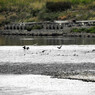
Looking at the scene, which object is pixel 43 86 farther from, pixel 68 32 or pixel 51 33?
pixel 68 32

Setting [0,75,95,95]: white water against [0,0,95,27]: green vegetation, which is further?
[0,0,95,27]: green vegetation

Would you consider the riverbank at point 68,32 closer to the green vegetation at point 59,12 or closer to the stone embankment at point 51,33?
the stone embankment at point 51,33

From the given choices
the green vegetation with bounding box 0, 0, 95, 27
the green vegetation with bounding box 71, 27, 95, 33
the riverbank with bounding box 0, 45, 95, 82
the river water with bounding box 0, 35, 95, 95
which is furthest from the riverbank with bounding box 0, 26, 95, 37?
the river water with bounding box 0, 35, 95, 95

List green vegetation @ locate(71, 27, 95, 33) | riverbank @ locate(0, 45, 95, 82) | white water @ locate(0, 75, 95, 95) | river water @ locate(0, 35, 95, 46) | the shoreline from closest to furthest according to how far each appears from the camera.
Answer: white water @ locate(0, 75, 95, 95), the shoreline, riverbank @ locate(0, 45, 95, 82), river water @ locate(0, 35, 95, 46), green vegetation @ locate(71, 27, 95, 33)

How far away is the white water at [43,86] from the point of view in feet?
115

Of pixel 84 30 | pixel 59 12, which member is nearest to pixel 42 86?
pixel 84 30

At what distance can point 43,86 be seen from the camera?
37.2m

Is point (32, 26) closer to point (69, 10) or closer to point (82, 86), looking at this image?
point (69, 10)

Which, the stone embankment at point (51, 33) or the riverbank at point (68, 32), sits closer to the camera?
the stone embankment at point (51, 33)

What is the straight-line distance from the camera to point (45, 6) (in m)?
198

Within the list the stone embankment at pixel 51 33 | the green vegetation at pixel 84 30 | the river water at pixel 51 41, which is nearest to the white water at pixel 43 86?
the river water at pixel 51 41

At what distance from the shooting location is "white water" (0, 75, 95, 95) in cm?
3497

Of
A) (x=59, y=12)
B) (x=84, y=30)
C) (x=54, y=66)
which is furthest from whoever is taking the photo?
(x=59, y=12)

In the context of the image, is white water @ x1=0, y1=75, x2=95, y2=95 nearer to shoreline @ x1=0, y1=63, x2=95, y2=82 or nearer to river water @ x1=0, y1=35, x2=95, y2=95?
river water @ x1=0, y1=35, x2=95, y2=95
